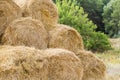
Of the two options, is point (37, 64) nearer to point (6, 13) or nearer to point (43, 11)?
point (6, 13)

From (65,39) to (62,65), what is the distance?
2.29ft

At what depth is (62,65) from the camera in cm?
436

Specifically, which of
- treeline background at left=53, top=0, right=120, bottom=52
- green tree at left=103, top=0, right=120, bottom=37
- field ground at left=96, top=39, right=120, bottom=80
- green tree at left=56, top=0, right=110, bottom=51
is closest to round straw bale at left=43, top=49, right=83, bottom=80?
field ground at left=96, top=39, right=120, bottom=80

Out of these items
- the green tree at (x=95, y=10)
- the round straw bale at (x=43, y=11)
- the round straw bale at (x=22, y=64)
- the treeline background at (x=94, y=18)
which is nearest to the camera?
the round straw bale at (x=22, y=64)

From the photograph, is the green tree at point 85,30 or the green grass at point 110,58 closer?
the green grass at point 110,58

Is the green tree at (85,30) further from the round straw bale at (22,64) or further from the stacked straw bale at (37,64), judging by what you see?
the round straw bale at (22,64)

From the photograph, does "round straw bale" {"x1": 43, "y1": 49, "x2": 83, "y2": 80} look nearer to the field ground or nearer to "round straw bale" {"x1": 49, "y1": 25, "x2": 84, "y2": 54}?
"round straw bale" {"x1": 49, "y1": 25, "x2": 84, "y2": 54}

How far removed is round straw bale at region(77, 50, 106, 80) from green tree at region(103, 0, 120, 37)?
25.3 metres

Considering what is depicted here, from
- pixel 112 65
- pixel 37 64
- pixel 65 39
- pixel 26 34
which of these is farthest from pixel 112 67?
pixel 37 64

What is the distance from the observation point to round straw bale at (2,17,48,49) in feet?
15.0

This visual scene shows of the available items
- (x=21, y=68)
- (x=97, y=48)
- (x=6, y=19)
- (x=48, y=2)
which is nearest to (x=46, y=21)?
(x=48, y=2)

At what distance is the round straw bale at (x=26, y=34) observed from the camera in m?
4.57

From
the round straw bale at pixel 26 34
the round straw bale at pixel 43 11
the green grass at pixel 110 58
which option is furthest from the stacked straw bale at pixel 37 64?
the green grass at pixel 110 58

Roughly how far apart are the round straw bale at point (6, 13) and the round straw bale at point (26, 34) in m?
0.08
